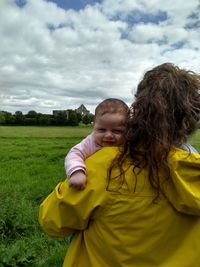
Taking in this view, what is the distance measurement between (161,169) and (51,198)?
22.5 inches

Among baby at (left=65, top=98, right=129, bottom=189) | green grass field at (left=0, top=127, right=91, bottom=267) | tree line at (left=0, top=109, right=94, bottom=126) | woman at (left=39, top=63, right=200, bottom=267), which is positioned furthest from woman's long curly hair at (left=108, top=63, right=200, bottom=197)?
tree line at (left=0, top=109, right=94, bottom=126)

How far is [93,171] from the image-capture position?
2.09 metres

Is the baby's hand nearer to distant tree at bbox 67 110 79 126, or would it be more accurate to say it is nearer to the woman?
the woman

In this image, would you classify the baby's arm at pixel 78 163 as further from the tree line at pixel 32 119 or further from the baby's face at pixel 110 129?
the tree line at pixel 32 119

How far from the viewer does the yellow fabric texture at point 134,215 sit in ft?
6.61

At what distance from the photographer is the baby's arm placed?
2045 millimetres

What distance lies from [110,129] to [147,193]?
597mm

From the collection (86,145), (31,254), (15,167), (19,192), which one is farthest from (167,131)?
(15,167)

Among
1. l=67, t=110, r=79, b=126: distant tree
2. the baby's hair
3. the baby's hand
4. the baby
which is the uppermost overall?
the baby's hair

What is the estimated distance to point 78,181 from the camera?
204 centimetres

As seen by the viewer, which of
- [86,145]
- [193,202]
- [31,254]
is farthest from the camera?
[31,254]

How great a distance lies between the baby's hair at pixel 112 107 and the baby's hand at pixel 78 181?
597 millimetres

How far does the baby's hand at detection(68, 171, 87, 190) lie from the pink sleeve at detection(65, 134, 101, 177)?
7 cm

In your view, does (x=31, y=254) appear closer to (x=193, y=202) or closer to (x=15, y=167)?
(x=193, y=202)
